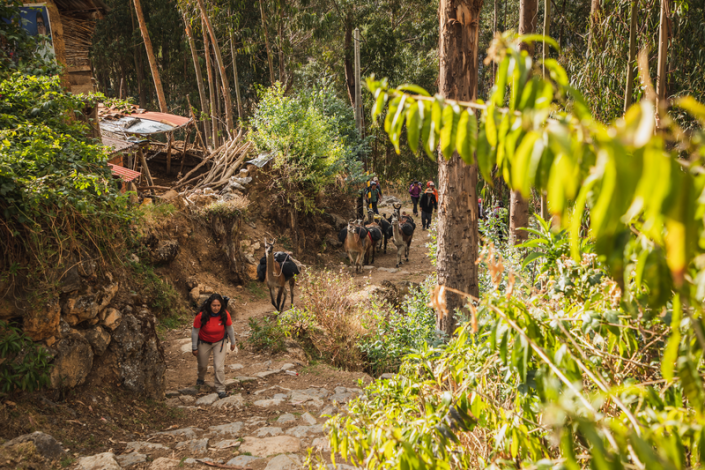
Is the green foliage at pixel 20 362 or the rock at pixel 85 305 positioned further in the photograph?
the rock at pixel 85 305

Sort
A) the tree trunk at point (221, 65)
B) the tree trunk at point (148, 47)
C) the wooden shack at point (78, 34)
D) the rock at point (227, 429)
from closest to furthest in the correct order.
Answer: the rock at point (227, 429)
the wooden shack at point (78, 34)
the tree trunk at point (221, 65)
the tree trunk at point (148, 47)

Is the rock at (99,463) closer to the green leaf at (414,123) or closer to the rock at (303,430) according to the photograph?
the rock at (303,430)

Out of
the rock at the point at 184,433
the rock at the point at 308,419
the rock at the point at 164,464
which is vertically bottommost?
the rock at the point at 308,419

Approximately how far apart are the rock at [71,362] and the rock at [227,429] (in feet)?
5.71

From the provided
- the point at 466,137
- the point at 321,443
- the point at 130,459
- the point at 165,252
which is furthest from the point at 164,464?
the point at 165,252

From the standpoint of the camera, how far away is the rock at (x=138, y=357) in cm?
637

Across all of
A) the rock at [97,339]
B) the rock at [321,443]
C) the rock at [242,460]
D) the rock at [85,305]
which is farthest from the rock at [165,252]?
the rock at [321,443]

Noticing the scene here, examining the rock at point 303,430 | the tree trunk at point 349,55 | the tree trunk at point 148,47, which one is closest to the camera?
the rock at point 303,430

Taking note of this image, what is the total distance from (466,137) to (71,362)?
5.97 meters

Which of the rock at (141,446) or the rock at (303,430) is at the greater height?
the rock at (141,446)

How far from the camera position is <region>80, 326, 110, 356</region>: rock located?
237 inches

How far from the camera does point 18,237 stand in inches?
209

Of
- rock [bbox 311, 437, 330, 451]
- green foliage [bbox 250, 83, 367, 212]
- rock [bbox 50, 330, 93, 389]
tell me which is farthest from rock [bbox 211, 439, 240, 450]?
green foliage [bbox 250, 83, 367, 212]

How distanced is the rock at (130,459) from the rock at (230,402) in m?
1.83
